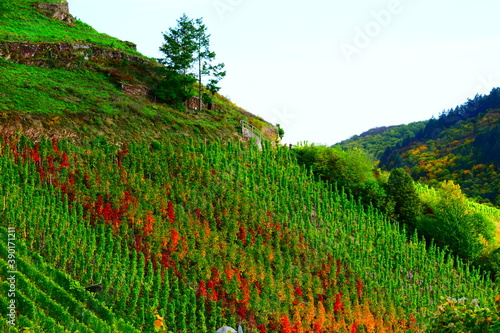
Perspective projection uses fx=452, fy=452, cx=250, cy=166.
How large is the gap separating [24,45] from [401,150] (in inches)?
4424

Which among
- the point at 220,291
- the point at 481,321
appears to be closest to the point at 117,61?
the point at 220,291

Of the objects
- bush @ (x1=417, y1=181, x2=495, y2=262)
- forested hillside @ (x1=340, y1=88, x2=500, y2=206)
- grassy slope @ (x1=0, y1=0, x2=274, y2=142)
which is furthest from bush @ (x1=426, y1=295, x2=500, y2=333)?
forested hillside @ (x1=340, y1=88, x2=500, y2=206)

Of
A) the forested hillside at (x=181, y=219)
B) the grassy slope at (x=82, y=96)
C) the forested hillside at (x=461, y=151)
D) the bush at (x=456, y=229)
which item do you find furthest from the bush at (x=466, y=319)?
the forested hillside at (x=461, y=151)

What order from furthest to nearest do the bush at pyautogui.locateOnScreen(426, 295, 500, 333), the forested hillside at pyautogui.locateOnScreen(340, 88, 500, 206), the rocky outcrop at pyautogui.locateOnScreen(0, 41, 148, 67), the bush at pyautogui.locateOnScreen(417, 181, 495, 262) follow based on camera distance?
the forested hillside at pyautogui.locateOnScreen(340, 88, 500, 206) < the bush at pyautogui.locateOnScreen(417, 181, 495, 262) < the rocky outcrop at pyautogui.locateOnScreen(0, 41, 148, 67) < the bush at pyautogui.locateOnScreen(426, 295, 500, 333)

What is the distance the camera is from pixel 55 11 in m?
39.4

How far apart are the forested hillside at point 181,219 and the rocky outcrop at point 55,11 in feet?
0.93

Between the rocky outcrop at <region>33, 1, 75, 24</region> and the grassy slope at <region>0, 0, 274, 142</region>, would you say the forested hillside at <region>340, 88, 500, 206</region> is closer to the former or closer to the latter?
the grassy slope at <region>0, 0, 274, 142</region>

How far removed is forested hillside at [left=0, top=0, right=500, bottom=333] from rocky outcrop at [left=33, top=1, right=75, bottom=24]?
28cm

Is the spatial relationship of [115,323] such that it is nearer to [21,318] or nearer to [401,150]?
[21,318]

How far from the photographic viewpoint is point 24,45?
30234mm

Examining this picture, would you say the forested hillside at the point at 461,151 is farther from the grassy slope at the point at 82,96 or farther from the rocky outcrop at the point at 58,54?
the rocky outcrop at the point at 58,54

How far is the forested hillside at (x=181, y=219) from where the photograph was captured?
17.3 metres

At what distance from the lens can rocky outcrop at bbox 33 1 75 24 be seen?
39062 mm

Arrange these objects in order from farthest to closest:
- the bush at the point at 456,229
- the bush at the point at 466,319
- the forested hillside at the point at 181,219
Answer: the bush at the point at 456,229, the forested hillside at the point at 181,219, the bush at the point at 466,319
